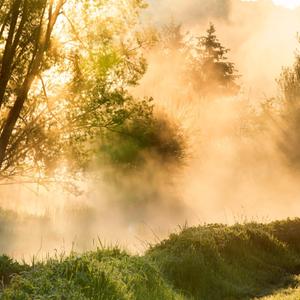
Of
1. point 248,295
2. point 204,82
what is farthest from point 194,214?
point 204,82

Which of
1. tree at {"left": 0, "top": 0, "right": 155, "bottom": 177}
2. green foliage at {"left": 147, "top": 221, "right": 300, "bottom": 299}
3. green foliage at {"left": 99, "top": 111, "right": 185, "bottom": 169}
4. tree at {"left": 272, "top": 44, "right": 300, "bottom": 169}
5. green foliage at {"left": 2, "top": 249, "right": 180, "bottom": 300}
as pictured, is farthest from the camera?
tree at {"left": 272, "top": 44, "right": 300, "bottom": 169}

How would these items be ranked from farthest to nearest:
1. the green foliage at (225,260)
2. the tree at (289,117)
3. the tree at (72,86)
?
the tree at (289,117), the tree at (72,86), the green foliage at (225,260)

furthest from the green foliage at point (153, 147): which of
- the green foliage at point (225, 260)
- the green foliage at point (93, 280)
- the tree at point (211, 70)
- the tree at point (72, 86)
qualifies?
the tree at point (211, 70)

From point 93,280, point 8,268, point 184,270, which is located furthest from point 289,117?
point 93,280

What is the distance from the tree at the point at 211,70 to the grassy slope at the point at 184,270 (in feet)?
141

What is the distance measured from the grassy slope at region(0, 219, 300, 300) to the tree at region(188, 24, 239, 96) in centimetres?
4300

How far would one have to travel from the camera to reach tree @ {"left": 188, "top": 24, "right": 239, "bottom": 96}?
63.0 m

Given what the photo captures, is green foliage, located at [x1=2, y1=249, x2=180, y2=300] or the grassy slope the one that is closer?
green foliage, located at [x1=2, y1=249, x2=180, y2=300]

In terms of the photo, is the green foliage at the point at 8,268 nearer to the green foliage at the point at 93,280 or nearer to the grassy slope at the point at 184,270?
the grassy slope at the point at 184,270

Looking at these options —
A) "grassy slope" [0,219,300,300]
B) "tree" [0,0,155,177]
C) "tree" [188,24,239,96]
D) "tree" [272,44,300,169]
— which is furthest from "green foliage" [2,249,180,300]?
"tree" [188,24,239,96]

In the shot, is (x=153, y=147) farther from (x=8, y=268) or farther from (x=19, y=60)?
(x=8, y=268)

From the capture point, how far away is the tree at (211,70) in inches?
2479

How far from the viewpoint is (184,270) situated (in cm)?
1510

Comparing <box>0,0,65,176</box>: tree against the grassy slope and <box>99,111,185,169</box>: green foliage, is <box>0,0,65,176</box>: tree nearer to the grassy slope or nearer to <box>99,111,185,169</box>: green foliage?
the grassy slope
